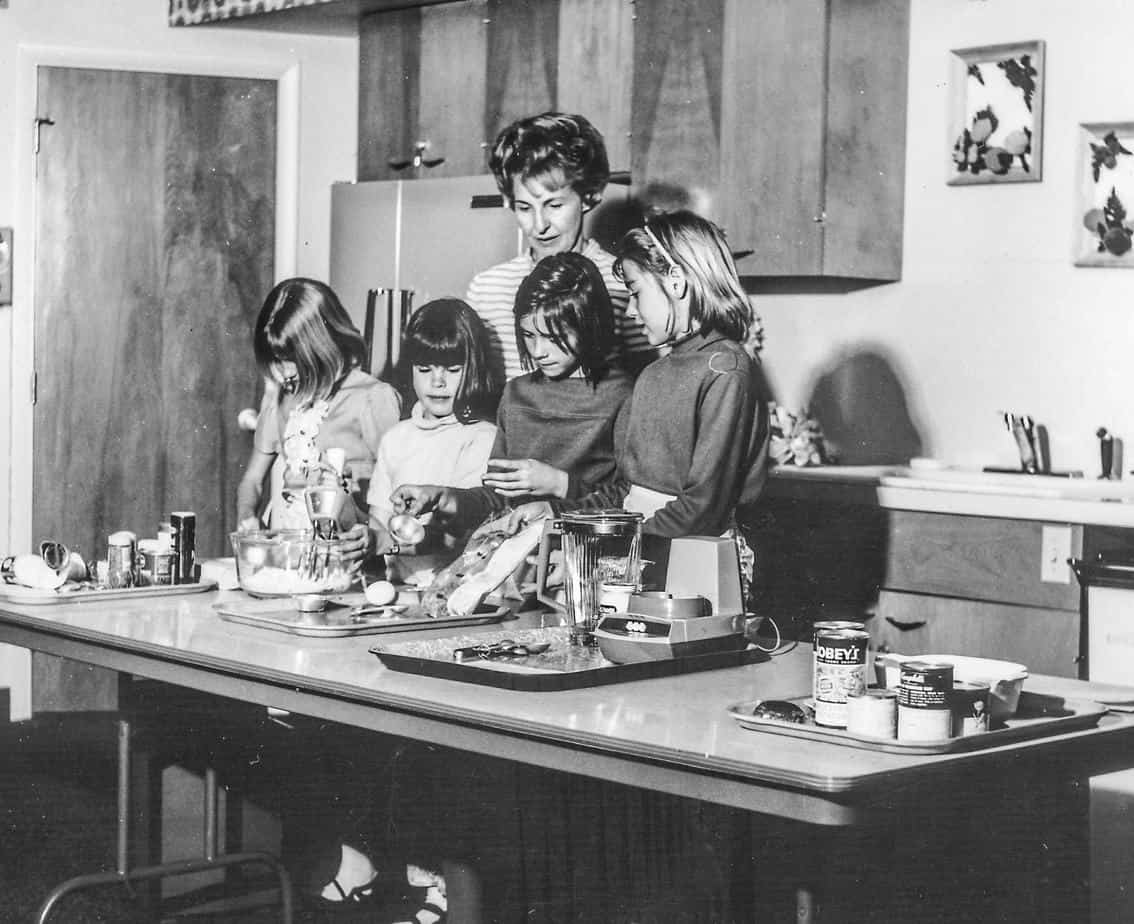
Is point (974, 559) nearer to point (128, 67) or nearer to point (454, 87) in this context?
point (454, 87)

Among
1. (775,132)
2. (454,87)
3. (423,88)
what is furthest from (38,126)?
(775,132)

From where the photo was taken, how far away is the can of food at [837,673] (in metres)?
1.79

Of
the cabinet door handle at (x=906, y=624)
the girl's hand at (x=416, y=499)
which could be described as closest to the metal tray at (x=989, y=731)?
the girl's hand at (x=416, y=499)

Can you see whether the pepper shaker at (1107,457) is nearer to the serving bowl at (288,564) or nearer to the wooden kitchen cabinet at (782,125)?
the wooden kitchen cabinet at (782,125)

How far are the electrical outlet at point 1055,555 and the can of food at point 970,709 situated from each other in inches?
80.8

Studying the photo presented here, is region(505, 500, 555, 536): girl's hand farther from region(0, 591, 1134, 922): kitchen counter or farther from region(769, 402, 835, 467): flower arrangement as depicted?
region(769, 402, 835, 467): flower arrangement

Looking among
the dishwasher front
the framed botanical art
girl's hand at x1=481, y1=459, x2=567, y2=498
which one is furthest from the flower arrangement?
girl's hand at x1=481, y1=459, x2=567, y2=498

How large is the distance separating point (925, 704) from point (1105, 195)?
2939 millimetres

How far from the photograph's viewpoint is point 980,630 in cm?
391

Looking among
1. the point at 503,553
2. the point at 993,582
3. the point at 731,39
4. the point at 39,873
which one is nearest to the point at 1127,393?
the point at 993,582

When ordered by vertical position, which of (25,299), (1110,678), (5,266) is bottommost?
(1110,678)

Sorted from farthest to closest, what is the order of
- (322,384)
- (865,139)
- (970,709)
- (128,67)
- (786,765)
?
(128,67) → (865,139) → (322,384) → (970,709) → (786,765)

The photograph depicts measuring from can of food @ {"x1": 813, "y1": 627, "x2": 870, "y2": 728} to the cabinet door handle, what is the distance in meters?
2.28

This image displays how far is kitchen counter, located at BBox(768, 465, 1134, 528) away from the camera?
373 cm
